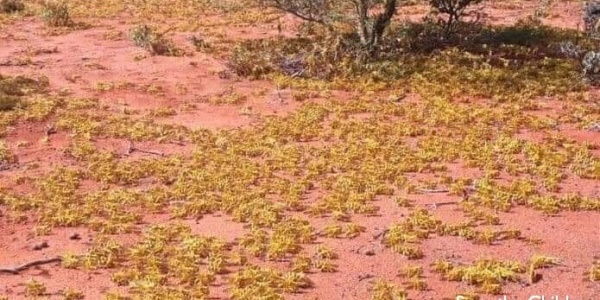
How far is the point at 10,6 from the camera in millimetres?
20172

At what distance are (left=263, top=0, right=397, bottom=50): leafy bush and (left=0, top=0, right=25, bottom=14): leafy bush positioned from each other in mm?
8517

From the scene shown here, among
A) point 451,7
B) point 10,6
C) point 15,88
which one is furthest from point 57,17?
point 451,7

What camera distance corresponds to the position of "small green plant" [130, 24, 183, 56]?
1520 centimetres

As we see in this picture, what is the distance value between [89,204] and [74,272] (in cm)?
150

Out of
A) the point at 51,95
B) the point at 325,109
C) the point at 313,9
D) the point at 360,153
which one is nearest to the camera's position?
the point at 360,153

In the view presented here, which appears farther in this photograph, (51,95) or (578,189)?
(51,95)

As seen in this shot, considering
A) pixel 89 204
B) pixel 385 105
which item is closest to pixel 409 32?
pixel 385 105

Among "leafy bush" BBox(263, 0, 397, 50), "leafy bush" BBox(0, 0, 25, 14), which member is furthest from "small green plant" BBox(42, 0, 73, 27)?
"leafy bush" BBox(263, 0, 397, 50)

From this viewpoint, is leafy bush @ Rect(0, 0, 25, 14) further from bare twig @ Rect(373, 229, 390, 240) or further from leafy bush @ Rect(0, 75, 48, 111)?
bare twig @ Rect(373, 229, 390, 240)

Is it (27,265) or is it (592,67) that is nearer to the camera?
(27,265)

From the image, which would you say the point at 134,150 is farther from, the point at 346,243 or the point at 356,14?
the point at 356,14

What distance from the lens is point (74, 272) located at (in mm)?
7117

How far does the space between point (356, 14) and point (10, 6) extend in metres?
10.4

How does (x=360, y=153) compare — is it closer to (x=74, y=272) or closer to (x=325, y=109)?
(x=325, y=109)
